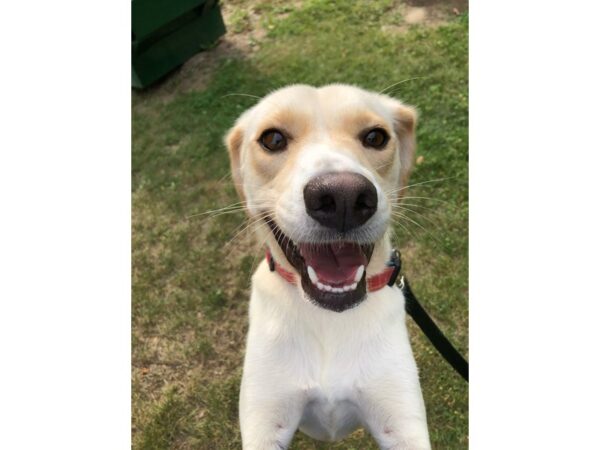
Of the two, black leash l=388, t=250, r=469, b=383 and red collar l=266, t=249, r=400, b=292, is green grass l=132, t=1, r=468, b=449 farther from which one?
red collar l=266, t=249, r=400, b=292

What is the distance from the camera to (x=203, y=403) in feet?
12.3

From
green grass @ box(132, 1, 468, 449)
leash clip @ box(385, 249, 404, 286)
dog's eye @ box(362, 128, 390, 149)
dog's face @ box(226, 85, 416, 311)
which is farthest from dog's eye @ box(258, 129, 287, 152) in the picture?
green grass @ box(132, 1, 468, 449)

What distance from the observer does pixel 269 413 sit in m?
2.47

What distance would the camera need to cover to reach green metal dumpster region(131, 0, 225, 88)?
6.79 metres

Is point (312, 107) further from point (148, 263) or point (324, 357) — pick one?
point (148, 263)

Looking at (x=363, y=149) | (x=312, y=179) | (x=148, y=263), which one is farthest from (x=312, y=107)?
(x=148, y=263)

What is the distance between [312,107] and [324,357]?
1323 mm

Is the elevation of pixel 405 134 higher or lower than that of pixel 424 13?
higher

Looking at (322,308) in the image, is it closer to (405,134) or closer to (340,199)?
(340,199)

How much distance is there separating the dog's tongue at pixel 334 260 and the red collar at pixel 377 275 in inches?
12.9

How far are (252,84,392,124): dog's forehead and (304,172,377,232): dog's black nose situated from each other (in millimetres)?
628

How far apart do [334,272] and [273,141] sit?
2.47 feet

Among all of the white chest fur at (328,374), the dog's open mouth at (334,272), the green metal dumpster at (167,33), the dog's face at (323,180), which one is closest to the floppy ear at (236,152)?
the dog's face at (323,180)

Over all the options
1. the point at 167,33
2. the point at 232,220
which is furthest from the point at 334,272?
the point at 167,33
